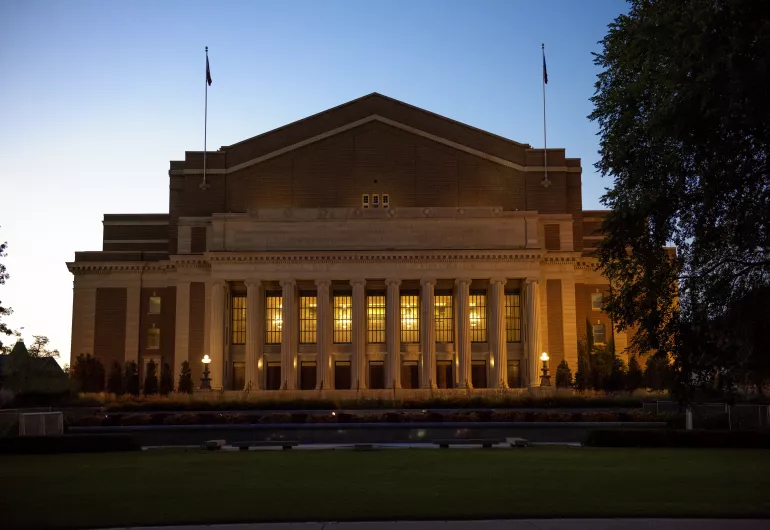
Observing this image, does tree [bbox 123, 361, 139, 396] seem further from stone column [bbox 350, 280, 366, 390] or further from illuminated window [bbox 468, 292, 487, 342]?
illuminated window [bbox 468, 292, 487, 342]

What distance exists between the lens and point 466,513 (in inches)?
598

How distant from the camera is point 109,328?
2815 inches

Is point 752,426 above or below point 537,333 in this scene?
below

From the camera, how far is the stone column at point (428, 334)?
65250 mm

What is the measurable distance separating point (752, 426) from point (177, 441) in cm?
2113

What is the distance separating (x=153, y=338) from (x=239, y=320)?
295 inches

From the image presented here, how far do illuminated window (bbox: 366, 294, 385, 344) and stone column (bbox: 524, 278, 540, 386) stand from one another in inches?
429

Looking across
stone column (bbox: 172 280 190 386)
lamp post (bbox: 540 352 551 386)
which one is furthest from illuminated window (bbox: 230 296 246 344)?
lamp post (bbox: 540 352 551 386)

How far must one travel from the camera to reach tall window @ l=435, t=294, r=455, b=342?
6825 centimetres

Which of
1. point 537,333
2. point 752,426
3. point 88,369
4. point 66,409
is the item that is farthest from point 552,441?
point 88,369

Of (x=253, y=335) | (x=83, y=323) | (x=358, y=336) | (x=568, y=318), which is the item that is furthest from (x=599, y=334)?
(x=83, y=323)

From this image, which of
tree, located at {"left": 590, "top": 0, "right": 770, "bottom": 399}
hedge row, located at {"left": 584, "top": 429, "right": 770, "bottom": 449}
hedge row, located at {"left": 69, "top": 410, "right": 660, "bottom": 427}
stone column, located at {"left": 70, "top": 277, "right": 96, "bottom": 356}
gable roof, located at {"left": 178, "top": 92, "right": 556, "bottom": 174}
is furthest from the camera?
stone column, located at {"left": 70, "top": 277, "right": 96, "bottom": 356}

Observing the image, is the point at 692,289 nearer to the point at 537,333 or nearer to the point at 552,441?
the point at 552,441

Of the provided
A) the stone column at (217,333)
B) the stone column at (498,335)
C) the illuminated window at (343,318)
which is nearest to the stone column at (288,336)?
the illuminated window at (343,318)
